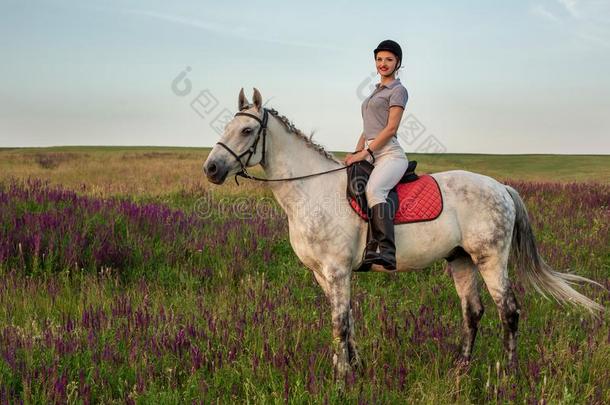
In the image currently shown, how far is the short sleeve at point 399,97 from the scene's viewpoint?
14.5 ft

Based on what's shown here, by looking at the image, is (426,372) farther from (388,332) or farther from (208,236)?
(208,236)

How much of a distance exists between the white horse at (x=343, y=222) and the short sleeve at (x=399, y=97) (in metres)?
0.77

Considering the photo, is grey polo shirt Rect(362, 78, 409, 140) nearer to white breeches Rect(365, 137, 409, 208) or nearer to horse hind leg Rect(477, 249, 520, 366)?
white breeches Rect(365, 137, 409, 208)

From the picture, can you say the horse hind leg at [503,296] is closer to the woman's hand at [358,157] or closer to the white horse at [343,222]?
the white horse at [343,222]

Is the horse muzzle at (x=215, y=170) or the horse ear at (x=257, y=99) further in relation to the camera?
the horse ear at (x=257, y=99)

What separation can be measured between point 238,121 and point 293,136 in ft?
1.91

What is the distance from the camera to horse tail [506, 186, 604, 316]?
496cm

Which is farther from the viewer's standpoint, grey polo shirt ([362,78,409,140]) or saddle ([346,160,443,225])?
grey polo shirt ([362,78,409,140])

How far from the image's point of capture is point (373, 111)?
15.2 feet

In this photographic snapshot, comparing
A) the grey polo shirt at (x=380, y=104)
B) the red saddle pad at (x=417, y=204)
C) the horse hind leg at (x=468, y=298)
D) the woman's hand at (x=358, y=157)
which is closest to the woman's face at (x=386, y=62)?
the grey polo shirt at (x=380, y=104)

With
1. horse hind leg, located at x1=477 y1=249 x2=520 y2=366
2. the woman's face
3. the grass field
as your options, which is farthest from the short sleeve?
the grass field

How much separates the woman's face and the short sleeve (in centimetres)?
23

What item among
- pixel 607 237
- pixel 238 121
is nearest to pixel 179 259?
pixel 238 121

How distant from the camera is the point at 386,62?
15.1ft
